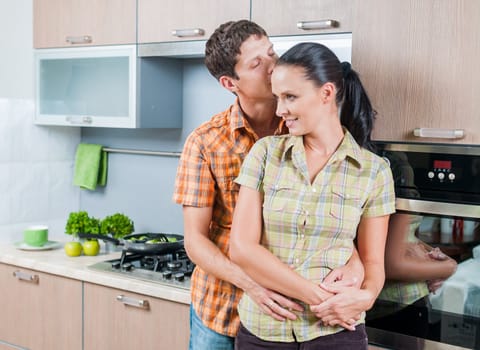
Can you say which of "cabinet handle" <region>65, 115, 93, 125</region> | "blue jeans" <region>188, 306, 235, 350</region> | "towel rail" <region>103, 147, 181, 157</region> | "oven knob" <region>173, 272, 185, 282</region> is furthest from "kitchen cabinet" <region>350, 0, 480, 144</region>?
"cabinet handle" <region>65, 115, 93, 125</region>

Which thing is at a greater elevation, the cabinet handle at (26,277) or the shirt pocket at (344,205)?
the shirt pocket at (344,205)

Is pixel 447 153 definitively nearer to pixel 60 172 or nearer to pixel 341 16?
pixel 341 16

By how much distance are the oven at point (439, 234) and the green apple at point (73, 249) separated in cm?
144

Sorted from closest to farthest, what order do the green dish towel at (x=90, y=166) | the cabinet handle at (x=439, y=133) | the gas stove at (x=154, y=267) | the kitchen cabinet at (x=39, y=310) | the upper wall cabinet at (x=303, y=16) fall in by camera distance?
the cabinet handle at (x=439, y=133)
the upper wall cabinet at (x=303, y=16)
the gas stove at (x=154, y=267)
the kitchen cabinet at (x=39, y=310)
the green dish towel at (x=90, y=166)

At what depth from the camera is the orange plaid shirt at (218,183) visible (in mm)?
1896

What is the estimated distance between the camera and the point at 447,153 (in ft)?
6.41

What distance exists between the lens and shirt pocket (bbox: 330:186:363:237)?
163 cm

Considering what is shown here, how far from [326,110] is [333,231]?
29 cm

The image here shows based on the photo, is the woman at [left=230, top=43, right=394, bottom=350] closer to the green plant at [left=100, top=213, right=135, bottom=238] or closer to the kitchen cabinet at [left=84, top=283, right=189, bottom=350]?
the kitchen cabinet at [left=84, top=283, right=189, bottom=350]

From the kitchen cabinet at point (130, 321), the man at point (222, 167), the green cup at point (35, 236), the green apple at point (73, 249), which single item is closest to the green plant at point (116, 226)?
the green apple at point (73, 249)

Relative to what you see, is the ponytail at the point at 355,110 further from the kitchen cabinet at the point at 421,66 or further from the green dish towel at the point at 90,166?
the green dish towel at the point at 90,166

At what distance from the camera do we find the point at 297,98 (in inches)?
63.9

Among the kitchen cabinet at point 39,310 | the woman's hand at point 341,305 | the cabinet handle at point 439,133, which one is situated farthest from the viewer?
the kitchen cabinet at point 39,310

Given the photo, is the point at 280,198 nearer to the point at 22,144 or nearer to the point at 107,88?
the point at 107,88
